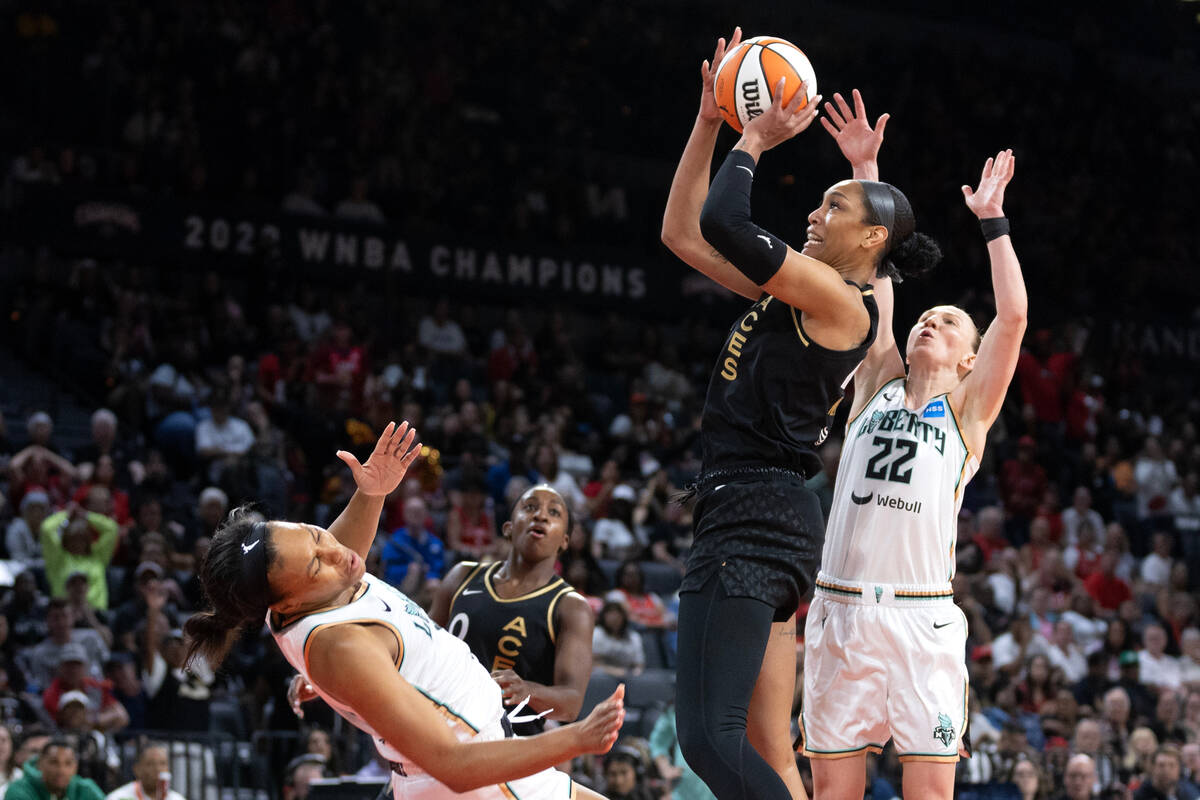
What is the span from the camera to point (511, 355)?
15.3 m

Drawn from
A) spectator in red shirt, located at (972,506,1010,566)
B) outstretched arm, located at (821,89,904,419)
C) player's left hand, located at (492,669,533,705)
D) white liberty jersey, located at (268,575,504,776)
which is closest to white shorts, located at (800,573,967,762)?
outstretched arm, located at (821,89,904,419)

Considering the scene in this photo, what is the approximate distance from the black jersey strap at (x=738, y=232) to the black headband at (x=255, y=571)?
1574 millimetres

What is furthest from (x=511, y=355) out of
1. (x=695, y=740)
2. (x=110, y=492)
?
(x=695, y=740)

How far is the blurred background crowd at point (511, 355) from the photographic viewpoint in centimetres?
1008

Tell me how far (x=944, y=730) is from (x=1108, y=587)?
1017 cm

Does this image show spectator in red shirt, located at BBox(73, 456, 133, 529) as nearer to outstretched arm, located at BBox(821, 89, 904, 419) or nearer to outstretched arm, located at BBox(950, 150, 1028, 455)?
outstretched arm, located at BBox(821, 89, 904, 419)

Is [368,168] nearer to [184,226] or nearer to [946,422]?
[184,226]

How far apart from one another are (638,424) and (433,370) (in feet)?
7.51

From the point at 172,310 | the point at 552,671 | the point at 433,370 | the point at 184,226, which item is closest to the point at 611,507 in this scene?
the point at 433,370

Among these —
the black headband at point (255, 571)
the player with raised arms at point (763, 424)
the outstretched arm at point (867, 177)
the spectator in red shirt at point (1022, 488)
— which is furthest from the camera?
the spectator in red shirt at point (1022, 488)

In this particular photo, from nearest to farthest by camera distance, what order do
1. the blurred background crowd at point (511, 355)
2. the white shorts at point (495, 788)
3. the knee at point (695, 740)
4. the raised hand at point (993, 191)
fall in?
the white shorts at point (495, 788) → the knee at point (695, 740) → the raised hand at point (993, 191) → the blurred background crowd at point (511, 355)

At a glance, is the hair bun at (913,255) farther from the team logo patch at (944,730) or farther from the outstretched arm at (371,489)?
the outstretched arm at (371,489)

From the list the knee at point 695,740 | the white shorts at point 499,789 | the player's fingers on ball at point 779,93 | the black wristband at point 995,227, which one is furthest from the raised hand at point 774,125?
the white shorts at point 499,789

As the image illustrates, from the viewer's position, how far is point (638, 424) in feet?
49.1
